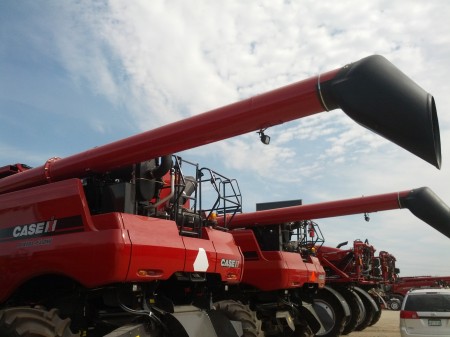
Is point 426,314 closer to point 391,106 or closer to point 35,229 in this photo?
point 391,106

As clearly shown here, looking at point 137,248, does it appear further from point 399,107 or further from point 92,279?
point 399,107

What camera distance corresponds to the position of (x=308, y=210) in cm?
1005

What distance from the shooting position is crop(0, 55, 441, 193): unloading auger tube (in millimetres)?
4191

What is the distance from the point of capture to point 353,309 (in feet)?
49.0

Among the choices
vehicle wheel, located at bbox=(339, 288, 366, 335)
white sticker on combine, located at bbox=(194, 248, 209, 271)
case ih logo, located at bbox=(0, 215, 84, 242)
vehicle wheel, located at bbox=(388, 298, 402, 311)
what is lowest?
vehicle wheel, located at bbox=(388, 298, 402, 311)

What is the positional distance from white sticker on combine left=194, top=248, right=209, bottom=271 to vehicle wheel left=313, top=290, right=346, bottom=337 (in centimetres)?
755

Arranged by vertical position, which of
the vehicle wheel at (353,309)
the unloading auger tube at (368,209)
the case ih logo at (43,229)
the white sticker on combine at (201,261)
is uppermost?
the unloading auger tube at (368,209)

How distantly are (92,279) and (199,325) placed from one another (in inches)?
66.4

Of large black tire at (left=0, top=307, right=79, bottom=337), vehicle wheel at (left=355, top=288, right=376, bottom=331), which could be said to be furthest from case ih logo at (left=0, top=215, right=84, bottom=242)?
vehicle wheel at (left=355, top=288, right=376, bottom=331)

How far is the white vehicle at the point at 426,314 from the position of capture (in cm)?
952

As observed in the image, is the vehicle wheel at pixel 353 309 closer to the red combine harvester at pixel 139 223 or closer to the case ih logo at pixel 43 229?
the red combine harvester at pixel 139 223

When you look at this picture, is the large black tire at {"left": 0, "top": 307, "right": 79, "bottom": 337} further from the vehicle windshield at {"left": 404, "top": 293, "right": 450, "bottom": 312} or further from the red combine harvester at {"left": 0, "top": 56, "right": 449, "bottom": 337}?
the vehicle windshield at {"left": 404, "top": 293, "right": 450, "bottom": 312}

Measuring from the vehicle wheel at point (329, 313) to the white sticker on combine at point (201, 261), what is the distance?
24.8 ft

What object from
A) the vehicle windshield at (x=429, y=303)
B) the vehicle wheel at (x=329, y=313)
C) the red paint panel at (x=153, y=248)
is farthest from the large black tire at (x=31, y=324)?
the vehicle wheel at (x=329, y=313)
